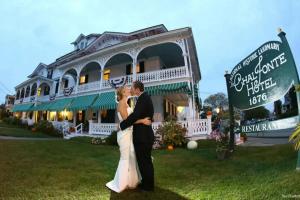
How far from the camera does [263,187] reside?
3342 millimetres

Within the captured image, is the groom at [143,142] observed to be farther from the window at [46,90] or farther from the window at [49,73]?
the window at [49,73]

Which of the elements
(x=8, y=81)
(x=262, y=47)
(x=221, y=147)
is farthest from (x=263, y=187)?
(x=8, y=81)

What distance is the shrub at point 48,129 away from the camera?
709 inches

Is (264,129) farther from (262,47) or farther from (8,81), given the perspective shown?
(8,81)

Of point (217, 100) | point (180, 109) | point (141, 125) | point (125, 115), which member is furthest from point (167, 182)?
point (217, 100)

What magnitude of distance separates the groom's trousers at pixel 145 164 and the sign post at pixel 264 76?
3.10 m

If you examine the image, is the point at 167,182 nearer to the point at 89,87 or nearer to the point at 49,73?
the point at 89,87

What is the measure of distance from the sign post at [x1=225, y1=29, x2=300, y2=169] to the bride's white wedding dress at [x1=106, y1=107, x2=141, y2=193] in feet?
11.1

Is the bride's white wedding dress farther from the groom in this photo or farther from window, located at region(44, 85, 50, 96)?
window, located at region(44, 85, 50, 96)

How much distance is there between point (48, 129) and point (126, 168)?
18.1 meters

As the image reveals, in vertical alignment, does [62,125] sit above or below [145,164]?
above

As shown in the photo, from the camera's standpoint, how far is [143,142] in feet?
11.3

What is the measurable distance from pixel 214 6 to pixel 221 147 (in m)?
127

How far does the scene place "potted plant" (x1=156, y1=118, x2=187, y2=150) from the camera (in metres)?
10.1
